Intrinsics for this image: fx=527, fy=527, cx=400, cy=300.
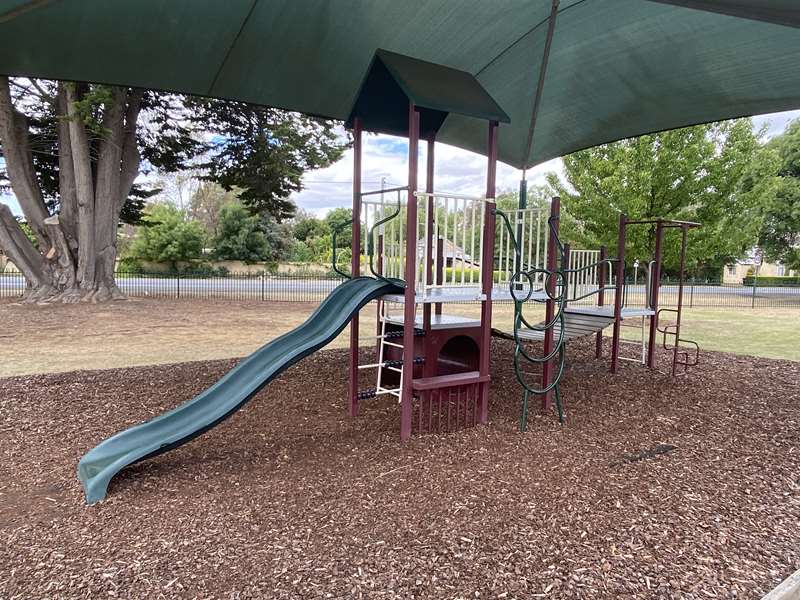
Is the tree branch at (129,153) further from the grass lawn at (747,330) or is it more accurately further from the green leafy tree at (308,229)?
the green leafy tree at (308,229)

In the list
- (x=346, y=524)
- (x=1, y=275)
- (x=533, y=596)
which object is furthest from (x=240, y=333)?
(x=1, y=275)

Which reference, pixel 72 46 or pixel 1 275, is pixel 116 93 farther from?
pixel 1 275

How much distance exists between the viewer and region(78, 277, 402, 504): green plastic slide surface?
3416 mm

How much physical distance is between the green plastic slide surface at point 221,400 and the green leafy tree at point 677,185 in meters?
9.98

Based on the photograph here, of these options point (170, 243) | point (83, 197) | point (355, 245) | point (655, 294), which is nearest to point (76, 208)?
point (83, 197)

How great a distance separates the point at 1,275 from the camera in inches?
1099

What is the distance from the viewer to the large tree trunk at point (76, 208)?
50.6 feet

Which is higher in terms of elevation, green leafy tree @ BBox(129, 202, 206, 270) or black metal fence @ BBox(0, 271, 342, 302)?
green leafy tree @ BBox(129, 202, 206, 270)

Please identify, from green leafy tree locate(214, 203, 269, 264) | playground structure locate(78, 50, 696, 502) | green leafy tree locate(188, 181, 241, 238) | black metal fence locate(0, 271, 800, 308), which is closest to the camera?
playground structure locate(78, 50, 696, 502)

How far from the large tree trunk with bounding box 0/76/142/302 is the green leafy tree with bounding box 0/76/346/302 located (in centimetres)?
3

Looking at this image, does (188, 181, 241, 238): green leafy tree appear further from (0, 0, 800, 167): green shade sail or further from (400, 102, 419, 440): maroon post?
(400, 102, 419, 440): maroon post

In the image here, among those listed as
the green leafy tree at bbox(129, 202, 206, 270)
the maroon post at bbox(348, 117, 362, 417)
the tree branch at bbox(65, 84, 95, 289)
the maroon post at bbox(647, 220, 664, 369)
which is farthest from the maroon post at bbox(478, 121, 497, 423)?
the green leafy tree at bbox(129, 202, 206, 270)

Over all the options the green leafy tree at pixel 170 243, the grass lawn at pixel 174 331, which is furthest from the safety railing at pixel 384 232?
the green leafy tree at pixel 170 243

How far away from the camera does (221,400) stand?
3994 mm
